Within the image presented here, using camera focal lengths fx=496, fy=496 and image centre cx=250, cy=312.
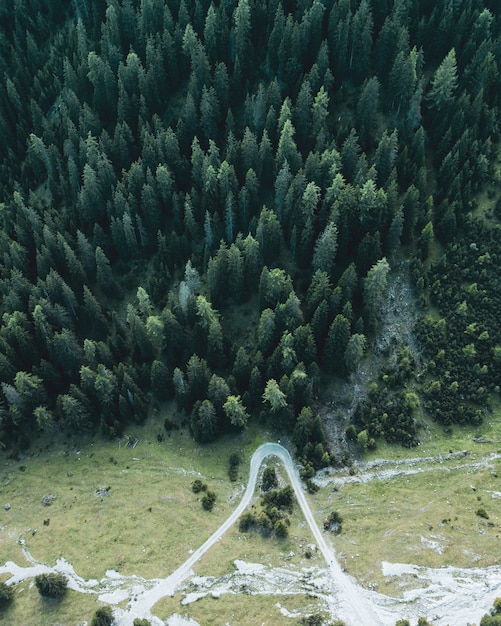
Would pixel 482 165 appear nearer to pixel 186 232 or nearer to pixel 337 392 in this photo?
pixel 337 392

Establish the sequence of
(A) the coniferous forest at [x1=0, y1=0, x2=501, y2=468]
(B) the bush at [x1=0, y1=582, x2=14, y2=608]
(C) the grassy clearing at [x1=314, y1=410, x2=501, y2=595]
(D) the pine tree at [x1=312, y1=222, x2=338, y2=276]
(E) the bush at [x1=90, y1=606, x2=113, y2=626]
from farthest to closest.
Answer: (D) the pine tree at [x1=312, y1=222, x2=338, y2=276] → (A) the coniferous forest at [x1=0, y1=0, x2=501, y2=468] → (B) the bush at [x1=0, y1=582, x2=14, y2=608] → (C) the grassy clearing at [x1=314, y1=410, x2=501, y2=595] → (E) the bush at [x1=90, y1=606, x2=113, y2=626]

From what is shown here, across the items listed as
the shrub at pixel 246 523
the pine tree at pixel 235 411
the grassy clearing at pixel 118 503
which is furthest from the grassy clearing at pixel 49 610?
the pine tree at pixel 235 411

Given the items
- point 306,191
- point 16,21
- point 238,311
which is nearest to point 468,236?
point 306,191

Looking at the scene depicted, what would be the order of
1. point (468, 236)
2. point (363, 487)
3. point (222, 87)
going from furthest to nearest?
point (222, 87) → point (468, 236) → point (363, 487)

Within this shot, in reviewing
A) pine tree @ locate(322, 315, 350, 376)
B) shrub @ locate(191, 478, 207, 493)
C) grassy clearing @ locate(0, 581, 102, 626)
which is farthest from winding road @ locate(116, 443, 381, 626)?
pine tree @ locate(322, 315, 350, 376)

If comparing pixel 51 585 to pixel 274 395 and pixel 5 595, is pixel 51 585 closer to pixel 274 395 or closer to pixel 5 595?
pixel 5 595

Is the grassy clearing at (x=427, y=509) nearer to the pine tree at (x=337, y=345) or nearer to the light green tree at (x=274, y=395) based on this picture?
the light green tree at (x=274, y=395)

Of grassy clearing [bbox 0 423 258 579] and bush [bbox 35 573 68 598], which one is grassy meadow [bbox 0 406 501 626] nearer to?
grassy clearing [bbox 0 423 258 579]
